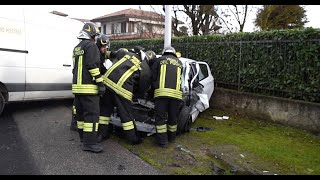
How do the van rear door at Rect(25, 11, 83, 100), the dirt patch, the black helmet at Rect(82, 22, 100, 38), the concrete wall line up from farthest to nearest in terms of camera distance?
the van rear door at Rect(25, 11, 83, 100) < the concrete wall < the black helmet at Rect(82, 22, 100, 38) < the dirt patch

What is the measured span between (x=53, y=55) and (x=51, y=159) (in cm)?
378

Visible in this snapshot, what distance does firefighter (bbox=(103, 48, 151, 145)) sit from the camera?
5.04 m

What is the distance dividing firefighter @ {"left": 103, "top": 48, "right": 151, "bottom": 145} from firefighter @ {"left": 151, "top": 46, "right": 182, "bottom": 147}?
1.28 feet

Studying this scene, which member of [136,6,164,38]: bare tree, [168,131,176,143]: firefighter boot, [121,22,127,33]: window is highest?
[121,22,127,33]: window

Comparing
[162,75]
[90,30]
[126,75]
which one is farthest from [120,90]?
[90,30]

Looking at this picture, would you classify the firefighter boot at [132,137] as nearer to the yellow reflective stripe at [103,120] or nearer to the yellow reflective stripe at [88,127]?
the yellow reflective stripe at [103,120]

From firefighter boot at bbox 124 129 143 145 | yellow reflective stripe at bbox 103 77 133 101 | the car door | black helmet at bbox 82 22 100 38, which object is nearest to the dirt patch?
firefighter boot at bbox 124 129 143 145

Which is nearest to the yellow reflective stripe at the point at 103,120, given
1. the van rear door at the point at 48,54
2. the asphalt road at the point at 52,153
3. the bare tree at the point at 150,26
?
the asphalt road at the point at 52,153

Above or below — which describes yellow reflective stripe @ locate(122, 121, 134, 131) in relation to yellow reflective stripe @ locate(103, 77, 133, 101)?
below

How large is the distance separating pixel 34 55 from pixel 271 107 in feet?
18.7

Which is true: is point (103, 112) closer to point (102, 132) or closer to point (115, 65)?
point (102, 132)

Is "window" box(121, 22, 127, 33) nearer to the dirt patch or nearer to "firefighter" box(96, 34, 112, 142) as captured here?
"firefighter" box(96, 34, 112, 142)

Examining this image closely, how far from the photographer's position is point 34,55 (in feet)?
23.1

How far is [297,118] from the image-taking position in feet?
21.4
